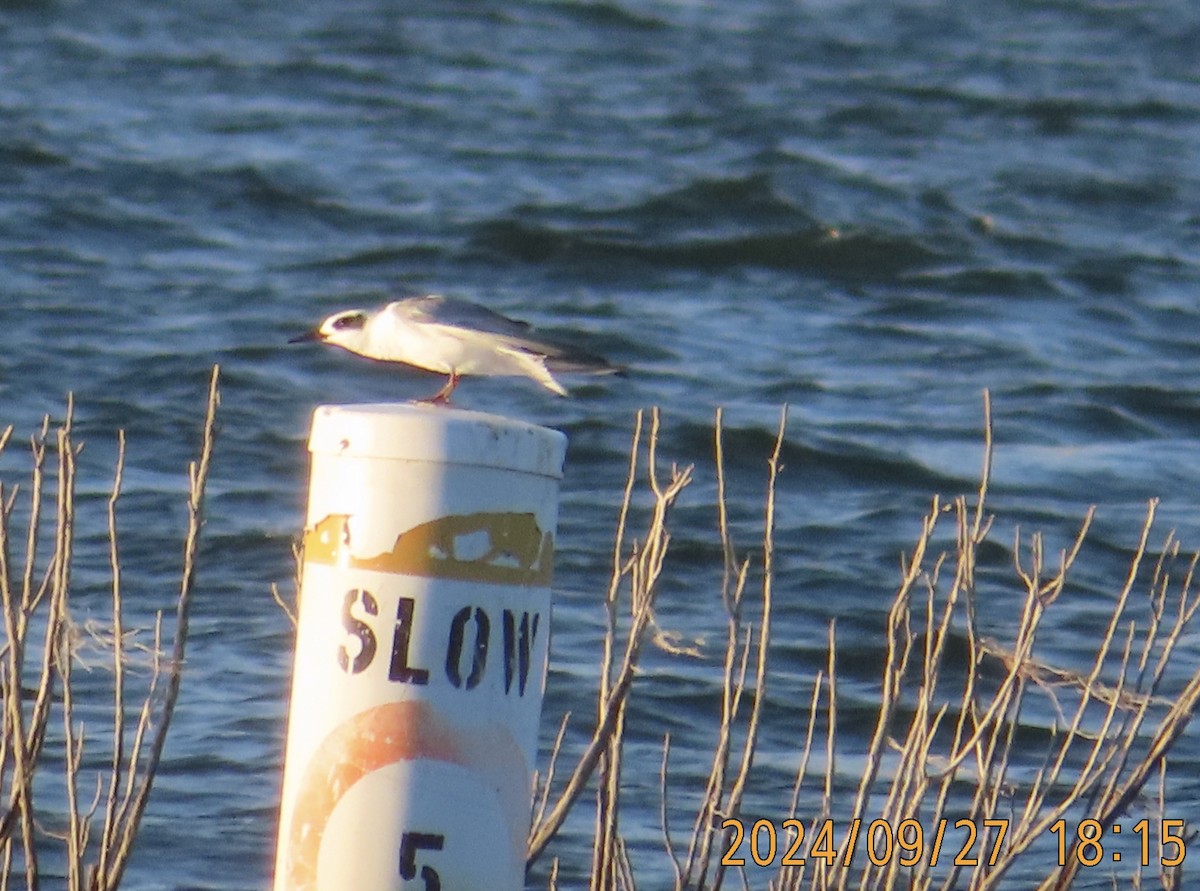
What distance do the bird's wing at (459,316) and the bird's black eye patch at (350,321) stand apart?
404mm

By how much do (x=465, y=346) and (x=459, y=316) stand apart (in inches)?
2.6

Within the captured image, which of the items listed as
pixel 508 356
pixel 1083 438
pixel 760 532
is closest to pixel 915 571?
pixel 508 356

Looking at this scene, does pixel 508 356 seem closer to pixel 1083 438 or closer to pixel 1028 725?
pixel 1028 725

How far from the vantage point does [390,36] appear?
2228cm

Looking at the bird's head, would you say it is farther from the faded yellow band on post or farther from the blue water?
the blue water

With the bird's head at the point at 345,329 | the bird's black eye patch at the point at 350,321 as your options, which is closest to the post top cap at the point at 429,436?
the bird's head at the point at 345,329

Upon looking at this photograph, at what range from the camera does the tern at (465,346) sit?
15.8 feet

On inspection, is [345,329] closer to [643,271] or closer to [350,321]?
[350,321]

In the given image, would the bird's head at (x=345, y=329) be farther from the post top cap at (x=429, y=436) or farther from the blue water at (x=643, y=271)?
the blue water at (x=643, y=271)

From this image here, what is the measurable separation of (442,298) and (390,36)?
17.8m

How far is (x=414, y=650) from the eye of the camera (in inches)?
142

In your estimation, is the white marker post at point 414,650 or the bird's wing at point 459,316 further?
the bird's wing at point 459,316

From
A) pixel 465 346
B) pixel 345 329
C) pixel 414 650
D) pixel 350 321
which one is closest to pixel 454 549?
pixel 414 650

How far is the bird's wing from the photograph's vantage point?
483 cm
